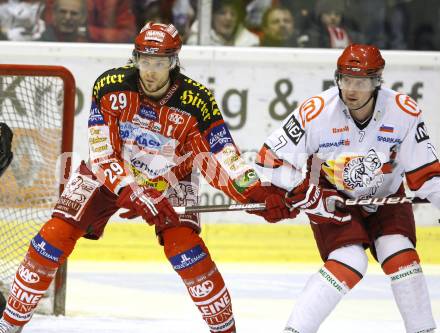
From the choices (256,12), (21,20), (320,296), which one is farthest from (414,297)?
(21,20)

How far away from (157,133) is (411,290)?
1.06 metres

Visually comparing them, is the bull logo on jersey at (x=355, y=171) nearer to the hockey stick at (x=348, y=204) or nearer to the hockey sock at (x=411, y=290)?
the hockey stick at (x=348, y=204)

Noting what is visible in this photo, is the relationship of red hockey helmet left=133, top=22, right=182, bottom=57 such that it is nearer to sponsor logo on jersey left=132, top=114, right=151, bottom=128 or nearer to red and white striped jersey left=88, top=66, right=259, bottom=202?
red and white striped jersey left=88, top=66, right=259, bottom=202

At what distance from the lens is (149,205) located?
4.05 m

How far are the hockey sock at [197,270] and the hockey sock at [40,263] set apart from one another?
1.23 ft

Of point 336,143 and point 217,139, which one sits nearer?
point 336,143

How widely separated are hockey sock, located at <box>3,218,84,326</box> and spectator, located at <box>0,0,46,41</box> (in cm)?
251

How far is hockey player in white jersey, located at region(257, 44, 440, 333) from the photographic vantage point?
12.9 feet

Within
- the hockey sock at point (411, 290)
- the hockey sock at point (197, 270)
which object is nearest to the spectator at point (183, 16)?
the hockey sock at point (197, 270)

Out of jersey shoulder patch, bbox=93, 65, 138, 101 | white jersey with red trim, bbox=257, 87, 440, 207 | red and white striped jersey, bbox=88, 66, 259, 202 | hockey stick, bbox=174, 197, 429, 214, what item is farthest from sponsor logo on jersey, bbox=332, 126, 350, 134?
jersey shoulder patch, bbox=93, 65, 138, 101

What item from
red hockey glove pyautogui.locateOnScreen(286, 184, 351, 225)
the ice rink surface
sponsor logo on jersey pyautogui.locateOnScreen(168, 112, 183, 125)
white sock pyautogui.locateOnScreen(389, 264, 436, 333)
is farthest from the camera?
the ice rink surface

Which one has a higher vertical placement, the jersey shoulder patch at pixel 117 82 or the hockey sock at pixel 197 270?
the jersey shoulder patch at pixel 117 82

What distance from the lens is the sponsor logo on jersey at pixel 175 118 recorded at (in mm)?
4156

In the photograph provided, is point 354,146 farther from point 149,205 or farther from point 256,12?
point 256,12
